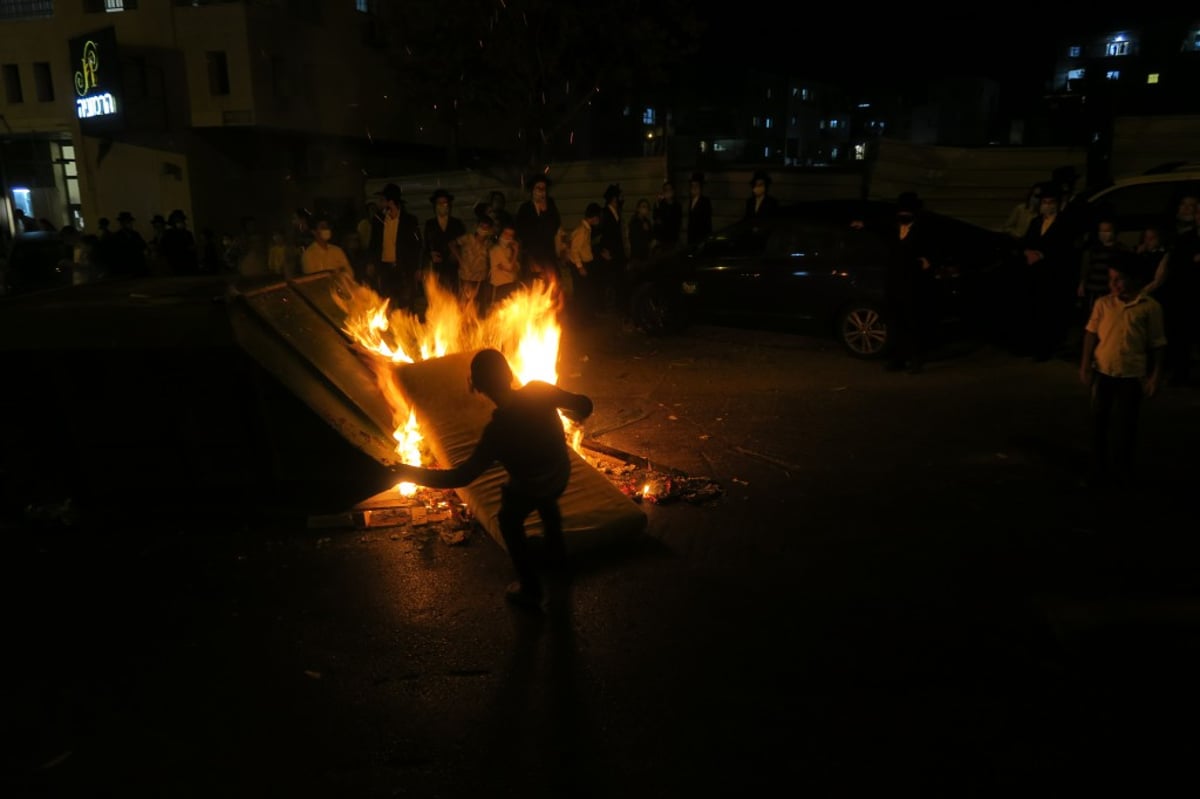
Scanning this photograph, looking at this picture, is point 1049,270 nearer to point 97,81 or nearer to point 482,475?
point 482,475

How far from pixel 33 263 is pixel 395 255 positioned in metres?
6.70

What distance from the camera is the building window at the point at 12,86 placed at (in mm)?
25672

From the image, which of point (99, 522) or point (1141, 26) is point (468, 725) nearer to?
point (99, 522)

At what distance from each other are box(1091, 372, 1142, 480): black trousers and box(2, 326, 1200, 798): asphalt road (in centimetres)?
23

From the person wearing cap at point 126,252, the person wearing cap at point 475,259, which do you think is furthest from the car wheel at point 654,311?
the person wearing cap at point 126,252

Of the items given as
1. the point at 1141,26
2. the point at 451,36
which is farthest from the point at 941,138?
the point at 451,36

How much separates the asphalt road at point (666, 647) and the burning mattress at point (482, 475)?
224 mm

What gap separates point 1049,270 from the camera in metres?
9.86

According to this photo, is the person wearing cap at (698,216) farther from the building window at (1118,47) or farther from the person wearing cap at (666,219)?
the building window at (1118,47)

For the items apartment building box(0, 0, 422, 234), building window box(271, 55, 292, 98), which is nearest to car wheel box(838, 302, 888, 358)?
apartment building box(0, 0, 422, 234)

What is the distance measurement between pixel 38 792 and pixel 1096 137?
57.7 ft

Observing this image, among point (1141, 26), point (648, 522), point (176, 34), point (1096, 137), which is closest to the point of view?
point (648, 522)

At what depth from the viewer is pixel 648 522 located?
19.7ft

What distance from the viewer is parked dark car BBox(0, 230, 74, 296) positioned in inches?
541
